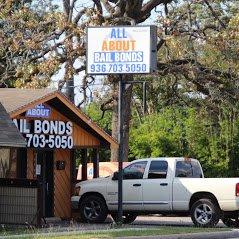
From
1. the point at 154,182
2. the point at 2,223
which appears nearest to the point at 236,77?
the point at 154,182

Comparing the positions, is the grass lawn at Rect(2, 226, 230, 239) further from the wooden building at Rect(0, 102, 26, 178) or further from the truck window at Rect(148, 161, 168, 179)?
the truck window at Rect(148, 161, 168, 179)

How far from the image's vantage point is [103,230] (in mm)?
20953

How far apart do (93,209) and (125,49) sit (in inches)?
202

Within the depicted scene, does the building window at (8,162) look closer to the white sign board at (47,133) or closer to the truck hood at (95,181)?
the white sign board at (47,133)

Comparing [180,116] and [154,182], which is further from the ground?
[180,116]

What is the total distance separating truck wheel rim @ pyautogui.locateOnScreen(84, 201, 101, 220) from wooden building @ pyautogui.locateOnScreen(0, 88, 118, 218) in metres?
1.33

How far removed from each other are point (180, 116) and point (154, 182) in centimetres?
2034

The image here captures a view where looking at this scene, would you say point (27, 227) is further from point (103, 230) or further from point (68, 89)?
point (68, 89)

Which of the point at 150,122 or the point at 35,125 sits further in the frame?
the point at 150,122

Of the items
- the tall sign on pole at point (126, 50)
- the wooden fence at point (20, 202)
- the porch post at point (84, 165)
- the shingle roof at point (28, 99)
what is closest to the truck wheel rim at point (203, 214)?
the tall sign on pole at point (126, 50)

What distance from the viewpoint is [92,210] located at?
25.4 metres

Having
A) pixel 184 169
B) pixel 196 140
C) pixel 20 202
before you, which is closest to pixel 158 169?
pixel 184 169

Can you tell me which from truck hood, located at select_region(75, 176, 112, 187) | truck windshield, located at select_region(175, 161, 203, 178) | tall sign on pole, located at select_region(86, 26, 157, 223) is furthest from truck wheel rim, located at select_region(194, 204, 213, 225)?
truck hood, located at select_region(75, 176, 112, 187)

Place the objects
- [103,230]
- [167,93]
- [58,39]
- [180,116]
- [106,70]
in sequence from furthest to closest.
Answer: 1. [180,116]
2. [167,93]
3. [58,39]
4. [106,70]
5. [103,230]
